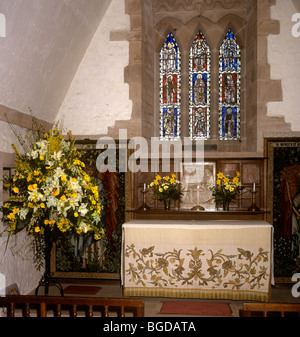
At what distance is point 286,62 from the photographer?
598 cm

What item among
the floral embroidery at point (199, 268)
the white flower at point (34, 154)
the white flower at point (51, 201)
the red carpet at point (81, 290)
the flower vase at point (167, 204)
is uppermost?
the white flower at point (34, 154)

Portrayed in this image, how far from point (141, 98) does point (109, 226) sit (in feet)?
7.29

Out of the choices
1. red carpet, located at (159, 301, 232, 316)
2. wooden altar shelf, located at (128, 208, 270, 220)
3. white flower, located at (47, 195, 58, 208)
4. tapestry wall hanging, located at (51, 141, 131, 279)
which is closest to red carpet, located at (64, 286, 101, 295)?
tapestry wall hanging, located at (51, 141, 131, 279)

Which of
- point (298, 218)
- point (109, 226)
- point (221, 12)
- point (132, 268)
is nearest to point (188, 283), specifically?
point (132, 268)

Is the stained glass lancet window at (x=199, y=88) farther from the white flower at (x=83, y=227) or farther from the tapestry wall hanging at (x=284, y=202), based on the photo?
the white flower at (x=83, y=227)

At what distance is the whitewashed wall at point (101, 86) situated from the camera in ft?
20.4

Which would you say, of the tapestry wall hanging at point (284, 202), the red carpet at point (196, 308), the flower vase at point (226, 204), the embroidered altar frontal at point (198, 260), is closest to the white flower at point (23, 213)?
the embroidered altar frontal at point (198, 260)

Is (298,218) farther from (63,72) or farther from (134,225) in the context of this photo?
(63,72)

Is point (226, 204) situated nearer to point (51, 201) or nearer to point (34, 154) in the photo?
point (51, 201)

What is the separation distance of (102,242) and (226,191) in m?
2.26

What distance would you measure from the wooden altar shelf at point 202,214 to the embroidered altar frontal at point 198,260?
626 mm

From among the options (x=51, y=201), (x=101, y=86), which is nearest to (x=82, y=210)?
(x=51, y=201)
